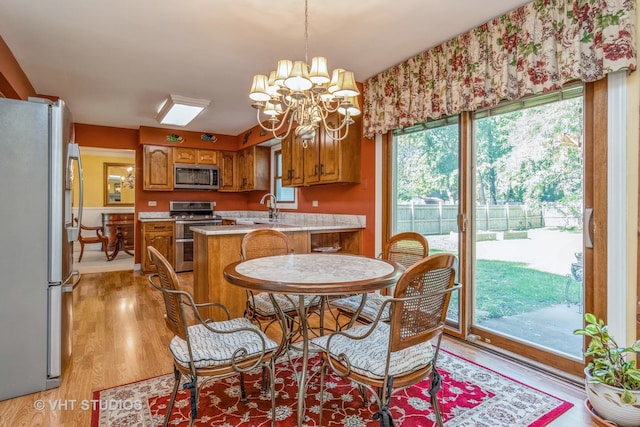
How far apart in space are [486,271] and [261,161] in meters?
4.40

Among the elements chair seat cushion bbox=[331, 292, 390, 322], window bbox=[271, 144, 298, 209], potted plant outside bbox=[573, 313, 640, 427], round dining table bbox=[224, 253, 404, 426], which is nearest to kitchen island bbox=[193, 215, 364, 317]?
round dining table bbox=[224, 253, 404, 426]

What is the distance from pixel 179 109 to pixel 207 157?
6.48 ft

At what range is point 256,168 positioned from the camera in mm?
6102

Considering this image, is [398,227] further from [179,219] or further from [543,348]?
[179,219]

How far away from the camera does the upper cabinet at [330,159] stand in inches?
144

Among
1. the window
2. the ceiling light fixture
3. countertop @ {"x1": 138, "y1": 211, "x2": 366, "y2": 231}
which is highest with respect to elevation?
the ceiling light fixture

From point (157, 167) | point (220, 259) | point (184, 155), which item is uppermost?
point (184, 155)

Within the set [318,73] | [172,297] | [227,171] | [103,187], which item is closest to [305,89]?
[318,73]

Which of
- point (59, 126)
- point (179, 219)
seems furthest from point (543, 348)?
point (179, 219)

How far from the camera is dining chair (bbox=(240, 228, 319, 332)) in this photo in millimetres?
2209

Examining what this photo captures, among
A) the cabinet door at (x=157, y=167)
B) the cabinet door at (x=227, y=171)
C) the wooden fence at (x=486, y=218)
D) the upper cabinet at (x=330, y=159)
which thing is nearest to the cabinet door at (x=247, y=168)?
the cabinet door at (x=227, y=171)

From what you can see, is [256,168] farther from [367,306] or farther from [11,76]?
[367,306]

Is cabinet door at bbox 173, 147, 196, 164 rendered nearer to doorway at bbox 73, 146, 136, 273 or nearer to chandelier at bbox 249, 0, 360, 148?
doorway at bbox 73, 146, 136, 273

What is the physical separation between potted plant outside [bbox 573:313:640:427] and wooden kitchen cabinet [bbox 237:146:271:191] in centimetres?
516
